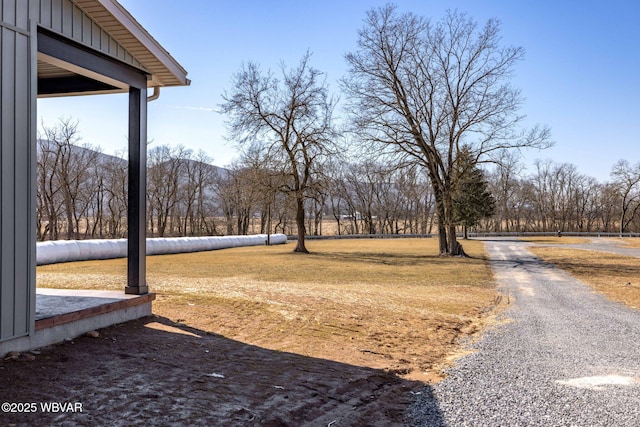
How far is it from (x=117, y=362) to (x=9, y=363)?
0.95 metres

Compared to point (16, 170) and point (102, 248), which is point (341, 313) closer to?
point (16, 170)

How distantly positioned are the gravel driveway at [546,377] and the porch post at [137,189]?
4.38 m

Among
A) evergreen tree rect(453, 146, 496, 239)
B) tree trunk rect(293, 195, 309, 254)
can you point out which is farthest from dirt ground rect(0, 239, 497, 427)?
tree trunk rect(293, 195, 309, 254)

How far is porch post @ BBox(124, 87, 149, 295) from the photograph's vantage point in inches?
288

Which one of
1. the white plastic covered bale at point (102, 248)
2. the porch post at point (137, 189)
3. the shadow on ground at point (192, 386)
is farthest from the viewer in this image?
the white plastic covered bale at point (102, 248)

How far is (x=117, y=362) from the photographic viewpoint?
5277 mm

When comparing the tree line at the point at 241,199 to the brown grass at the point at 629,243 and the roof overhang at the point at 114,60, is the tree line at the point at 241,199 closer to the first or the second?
the brown grass at the point at 629,243

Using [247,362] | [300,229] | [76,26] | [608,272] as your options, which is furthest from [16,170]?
[300,229]

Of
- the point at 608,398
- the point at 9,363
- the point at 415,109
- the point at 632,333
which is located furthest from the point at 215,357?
the point at 415,109

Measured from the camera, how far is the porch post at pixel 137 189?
7320 mm

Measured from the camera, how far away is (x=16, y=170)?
5.11 m

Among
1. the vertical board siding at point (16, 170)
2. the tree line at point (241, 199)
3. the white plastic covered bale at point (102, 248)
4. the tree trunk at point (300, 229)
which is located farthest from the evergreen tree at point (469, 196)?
the vertical board siding at point (16, 170)

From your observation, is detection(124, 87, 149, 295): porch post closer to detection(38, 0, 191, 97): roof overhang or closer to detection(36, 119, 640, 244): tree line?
detection(38, 0, 191, 97): roof overhang

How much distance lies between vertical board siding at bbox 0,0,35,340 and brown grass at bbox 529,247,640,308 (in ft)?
39.8
